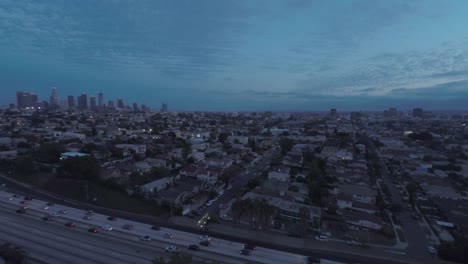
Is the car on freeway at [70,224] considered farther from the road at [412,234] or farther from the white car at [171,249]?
the road at [412,234]

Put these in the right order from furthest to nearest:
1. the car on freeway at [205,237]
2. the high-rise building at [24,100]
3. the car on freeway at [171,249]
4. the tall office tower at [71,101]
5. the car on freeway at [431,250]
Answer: the tall office tower at [71,101] → the high-rise building at [24,100] → the car on freeway at [431,250] → the car on freeway at [205,237] → the car on freeway at [171,249]

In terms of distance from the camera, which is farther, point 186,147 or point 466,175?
point 186,147

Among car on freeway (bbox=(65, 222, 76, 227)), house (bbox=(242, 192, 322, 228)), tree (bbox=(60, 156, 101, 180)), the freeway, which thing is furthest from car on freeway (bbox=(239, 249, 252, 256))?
tree (bbox=(60, 156, 101, 180))

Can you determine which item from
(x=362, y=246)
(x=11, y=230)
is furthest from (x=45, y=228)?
(x=362, y=246)

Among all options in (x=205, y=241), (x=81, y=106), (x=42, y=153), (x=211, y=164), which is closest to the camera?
(x=205, y=241)

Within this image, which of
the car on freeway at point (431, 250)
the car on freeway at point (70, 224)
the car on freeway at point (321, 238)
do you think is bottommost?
the car on freeway at point (431, 250)

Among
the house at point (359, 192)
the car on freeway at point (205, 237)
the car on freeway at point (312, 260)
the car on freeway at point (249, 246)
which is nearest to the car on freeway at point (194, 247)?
the car on freeway at point (205, 237)

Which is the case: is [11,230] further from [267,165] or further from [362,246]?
[267,165]

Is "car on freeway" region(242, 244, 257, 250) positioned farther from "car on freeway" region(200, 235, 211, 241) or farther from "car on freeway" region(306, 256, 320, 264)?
"car on freeway" region(306, 256, 320, 264)

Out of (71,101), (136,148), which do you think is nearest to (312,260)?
(136,148)
